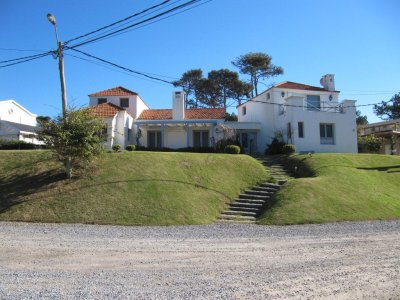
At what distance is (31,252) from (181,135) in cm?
2784

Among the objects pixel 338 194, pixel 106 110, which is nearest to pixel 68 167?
pixel 338 194

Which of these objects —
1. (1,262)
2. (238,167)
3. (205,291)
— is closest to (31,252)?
(1,262)

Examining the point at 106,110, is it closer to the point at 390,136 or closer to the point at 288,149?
the point at 288,149

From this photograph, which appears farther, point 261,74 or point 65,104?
point 261,74

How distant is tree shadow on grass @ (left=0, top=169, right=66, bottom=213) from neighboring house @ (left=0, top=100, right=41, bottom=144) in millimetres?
16037

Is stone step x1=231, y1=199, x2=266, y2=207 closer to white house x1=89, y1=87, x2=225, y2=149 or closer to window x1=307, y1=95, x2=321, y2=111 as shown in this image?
white house x1=89, y1=87, x2=225, y2=149

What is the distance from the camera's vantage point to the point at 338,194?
62.5ft

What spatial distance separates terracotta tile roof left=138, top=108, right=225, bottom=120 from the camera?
36.8m

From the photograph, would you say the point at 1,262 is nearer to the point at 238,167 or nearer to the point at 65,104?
the point at 65,104

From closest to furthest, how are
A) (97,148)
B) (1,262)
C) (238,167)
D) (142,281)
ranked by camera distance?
(142,281) < (1,262) < (97,148) < (238,167)

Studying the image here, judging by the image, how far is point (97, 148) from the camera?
18922mm

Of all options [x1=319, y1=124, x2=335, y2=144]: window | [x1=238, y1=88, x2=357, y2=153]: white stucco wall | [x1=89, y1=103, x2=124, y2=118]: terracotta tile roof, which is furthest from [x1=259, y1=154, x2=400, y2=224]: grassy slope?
[x1=89, y1=103, x2=124, y2=118]: terracotta tile roof

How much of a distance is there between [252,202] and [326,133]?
18.3 metres

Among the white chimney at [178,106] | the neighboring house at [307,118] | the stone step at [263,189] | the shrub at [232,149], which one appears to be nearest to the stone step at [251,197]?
the stone step at [263,189]
